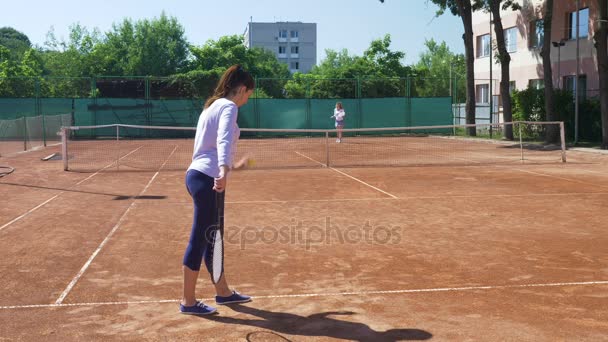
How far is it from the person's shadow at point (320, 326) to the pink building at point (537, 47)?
24.8 m

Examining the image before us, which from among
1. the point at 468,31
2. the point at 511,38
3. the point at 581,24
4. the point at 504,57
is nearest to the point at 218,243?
the point at 504,57

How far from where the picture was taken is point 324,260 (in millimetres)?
6988

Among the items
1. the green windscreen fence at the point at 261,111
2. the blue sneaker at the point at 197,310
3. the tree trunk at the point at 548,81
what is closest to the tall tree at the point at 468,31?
the green windscreen fence at the point at 261,111

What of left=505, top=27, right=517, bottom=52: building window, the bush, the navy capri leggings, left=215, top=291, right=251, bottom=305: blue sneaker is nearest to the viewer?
the navy capri leggings

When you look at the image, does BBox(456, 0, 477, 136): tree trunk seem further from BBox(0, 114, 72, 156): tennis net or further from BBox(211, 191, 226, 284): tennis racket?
BBox(211, 191, 226, 284): tennis racket

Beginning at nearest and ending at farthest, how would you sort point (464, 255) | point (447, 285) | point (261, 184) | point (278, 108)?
point (447, 285), point (464, 255), point (261, 184), point (278, 108)

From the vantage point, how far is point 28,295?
5715 mm

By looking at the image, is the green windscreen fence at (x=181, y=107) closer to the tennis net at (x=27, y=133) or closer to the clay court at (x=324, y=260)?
the tennis net at (x=27, y=133)

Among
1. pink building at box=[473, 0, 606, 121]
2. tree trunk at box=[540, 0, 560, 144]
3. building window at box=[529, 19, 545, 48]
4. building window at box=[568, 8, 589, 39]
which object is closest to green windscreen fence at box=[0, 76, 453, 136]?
pink building at box=[473, 0, 606, 121]

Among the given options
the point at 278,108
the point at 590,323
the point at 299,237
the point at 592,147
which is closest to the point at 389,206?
the point at 299,237

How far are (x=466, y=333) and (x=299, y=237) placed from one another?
3.88 meters

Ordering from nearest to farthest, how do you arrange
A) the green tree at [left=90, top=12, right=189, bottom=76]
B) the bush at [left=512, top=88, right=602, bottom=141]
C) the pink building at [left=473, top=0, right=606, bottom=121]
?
the bush at [left=512, top=88, right=602, bottom=141], the pink building at [left=473, top=0, right=606, bottom=121], the green tree at [left=90, top=12, right=189, bottom=76]

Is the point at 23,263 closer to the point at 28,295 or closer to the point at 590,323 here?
the point at 28,295

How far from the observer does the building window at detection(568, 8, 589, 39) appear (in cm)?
2920
